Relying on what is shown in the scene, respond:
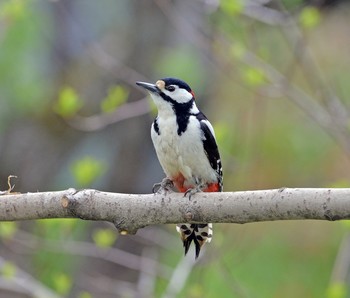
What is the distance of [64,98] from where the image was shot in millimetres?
5281

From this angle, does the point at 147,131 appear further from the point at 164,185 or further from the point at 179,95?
the point at 164,185

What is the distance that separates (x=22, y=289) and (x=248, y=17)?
2.25 metres

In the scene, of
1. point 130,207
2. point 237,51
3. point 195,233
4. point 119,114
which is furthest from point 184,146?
point 119,114

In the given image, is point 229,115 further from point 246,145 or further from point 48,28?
point 48,28

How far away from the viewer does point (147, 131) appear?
764 centimetres

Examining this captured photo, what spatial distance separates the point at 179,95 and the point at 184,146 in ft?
0.96

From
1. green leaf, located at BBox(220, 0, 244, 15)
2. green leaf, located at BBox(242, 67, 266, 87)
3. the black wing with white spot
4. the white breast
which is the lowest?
the white breast

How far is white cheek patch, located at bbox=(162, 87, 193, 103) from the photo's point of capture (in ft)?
14.5

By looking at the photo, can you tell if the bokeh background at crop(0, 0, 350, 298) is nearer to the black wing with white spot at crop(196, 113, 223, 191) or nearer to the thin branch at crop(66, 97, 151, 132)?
the thin branch at crop(66, 97, 151, 132)

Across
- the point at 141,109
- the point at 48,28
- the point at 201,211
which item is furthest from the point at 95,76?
the point at 201,211

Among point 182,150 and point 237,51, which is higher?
point 237,51

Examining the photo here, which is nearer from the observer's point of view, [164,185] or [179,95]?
[164,185]

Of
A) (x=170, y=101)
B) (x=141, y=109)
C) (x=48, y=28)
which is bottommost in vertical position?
(x=170, y=101)

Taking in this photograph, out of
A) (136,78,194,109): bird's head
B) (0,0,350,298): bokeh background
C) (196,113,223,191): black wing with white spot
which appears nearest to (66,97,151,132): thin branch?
(0,0,350,298): bokeh background
